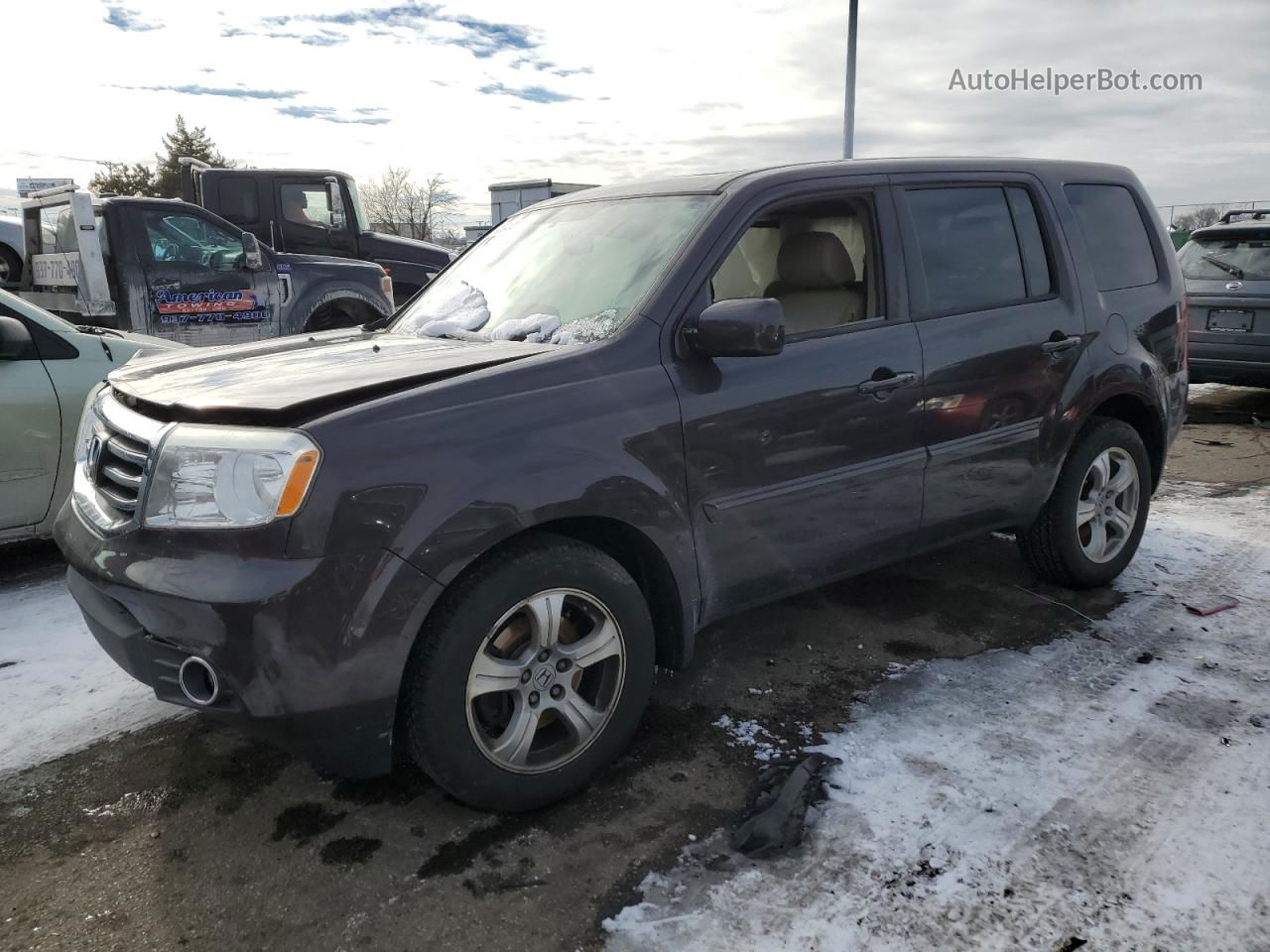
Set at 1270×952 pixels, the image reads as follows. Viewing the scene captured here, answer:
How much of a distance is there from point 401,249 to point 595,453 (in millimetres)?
11219

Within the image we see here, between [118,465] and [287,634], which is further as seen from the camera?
[118,465]

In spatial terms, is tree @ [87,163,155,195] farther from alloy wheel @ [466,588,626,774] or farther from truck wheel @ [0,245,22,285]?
alloy wheel @ [466,588,626,774]

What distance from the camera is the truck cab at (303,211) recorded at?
12000 millimetres

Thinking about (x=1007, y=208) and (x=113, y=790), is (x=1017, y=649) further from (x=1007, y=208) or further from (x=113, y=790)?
(x=113, y=790)

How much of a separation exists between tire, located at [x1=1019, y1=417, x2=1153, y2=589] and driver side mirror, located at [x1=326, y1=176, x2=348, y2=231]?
35.0ft

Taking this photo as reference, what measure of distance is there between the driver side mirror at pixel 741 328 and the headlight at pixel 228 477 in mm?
1178

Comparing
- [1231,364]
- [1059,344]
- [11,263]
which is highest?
[11,263]

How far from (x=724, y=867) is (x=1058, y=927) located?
2.61 feet

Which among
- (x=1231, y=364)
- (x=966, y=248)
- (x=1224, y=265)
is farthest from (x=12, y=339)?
(x=1224, y=265)

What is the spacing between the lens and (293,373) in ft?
9.13

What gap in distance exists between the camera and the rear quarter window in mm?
4203

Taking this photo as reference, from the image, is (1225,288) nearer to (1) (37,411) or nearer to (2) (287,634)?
(2) (287,634)

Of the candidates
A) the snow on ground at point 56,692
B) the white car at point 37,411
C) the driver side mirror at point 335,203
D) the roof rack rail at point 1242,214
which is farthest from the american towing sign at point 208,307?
the roof rack rail at point 1242,214

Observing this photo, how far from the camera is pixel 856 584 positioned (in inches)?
178
